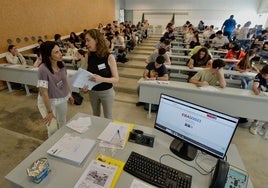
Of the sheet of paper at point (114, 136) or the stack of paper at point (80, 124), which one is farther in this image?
the stack of paper at point (80, 124)

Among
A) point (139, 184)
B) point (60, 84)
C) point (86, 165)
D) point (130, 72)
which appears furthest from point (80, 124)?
point (130, 72)

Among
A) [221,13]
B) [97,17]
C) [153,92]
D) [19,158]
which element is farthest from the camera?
[221,13]

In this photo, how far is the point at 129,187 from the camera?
95cm

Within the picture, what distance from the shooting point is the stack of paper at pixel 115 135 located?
1.25 m

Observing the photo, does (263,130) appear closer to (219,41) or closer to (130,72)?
(130,72)

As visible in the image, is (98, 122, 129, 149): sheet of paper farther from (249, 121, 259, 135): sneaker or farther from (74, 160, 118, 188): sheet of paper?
(249, 121, 259, 135): sneaker

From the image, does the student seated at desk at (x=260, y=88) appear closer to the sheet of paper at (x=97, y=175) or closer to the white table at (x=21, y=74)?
the sheet of paper at (x=97, y=175)

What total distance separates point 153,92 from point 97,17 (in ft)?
24.8

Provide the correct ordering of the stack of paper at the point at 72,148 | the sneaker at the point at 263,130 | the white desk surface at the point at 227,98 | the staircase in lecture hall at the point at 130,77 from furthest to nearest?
the staircase in lecture hall at the point at 130,77, the sneaker at the point at 263,130, the white desk surface at the point at 227,98, the stack of paper at the point at 72,148

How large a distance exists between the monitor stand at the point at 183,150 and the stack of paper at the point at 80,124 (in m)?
0.75

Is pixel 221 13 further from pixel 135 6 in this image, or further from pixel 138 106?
pixel 138 106

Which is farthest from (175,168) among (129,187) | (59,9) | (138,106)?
(59,9)

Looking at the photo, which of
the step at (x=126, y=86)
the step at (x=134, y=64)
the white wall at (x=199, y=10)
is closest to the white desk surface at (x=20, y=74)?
the step at (x=126, y=86)

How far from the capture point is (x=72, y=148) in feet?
3.92
